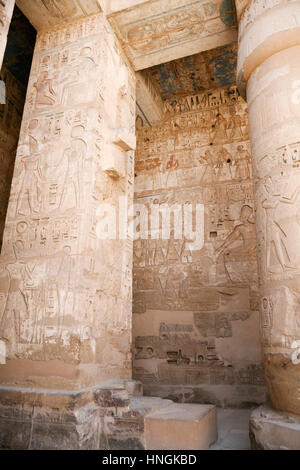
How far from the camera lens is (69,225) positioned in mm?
3611

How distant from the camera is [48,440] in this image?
9.84 ft

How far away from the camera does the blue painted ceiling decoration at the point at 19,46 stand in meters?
5.29

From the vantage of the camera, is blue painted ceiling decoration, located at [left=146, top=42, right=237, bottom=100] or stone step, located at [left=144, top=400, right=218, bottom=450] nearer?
stone step, located at [left=144, top=400, right=218, bottom=450]

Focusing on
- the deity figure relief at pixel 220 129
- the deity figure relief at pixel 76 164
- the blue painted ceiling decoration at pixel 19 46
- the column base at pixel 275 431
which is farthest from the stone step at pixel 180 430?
the blue painted ceiling decoration at pixel 19 46

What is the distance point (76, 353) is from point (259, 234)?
1.98 metres

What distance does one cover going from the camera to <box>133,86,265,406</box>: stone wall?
16.8 feet

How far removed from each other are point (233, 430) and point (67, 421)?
5.62 feet

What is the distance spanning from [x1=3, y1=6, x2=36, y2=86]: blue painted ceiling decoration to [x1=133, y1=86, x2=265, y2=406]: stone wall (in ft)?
7.98

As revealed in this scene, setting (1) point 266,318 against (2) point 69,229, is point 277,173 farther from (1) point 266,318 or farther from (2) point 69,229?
(2) point 69,229

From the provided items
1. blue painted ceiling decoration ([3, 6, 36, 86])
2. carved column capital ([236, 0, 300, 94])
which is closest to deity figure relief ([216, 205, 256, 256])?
carved column capital ([236, 0, 300, 94])

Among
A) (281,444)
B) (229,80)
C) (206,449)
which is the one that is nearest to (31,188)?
(206,449)

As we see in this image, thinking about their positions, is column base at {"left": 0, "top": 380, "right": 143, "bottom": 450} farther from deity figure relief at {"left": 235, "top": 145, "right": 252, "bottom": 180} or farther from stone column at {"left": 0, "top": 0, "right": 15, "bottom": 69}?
deity figure relief at {"left": 235, "top": 145, "right": 252, "bottom": 180}

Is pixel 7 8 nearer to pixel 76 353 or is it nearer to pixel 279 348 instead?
pixel 76 353

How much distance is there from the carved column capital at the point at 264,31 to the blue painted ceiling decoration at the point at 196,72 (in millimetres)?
1968
